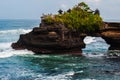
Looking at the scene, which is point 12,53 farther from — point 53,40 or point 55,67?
point 55,67

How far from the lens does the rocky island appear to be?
5194 cm

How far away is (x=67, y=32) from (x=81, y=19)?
5.41 metres

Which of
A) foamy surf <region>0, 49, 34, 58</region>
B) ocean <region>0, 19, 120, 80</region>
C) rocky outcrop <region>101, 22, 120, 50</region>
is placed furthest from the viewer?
rocky outcrop <region>101, 22, 120, 50</region>

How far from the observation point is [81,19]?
57.4 m

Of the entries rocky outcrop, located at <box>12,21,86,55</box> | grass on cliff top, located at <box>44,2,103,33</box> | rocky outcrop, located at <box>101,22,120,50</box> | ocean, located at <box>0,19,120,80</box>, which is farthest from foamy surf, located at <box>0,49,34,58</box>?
rocky outcrop, located at <box>101,22,120,50</box>

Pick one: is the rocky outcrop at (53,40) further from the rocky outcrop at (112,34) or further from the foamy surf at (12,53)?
the rocky outcrop at (112,34)

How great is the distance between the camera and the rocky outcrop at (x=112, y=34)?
55344 mm

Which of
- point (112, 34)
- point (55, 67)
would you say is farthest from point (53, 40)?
→ point (112, 34)

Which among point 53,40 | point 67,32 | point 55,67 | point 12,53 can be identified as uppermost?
point 67,32

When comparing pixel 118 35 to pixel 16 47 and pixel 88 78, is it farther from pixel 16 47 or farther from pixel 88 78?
pixel 88 78

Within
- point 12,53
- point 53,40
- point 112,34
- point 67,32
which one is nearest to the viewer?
point 53,40

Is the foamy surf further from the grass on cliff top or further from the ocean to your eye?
the grass on cliff top

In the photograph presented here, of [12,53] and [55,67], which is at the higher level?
[12,53]

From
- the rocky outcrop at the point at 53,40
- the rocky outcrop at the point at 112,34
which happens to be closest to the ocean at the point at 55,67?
the rocky outcrop at the point at 53,40
